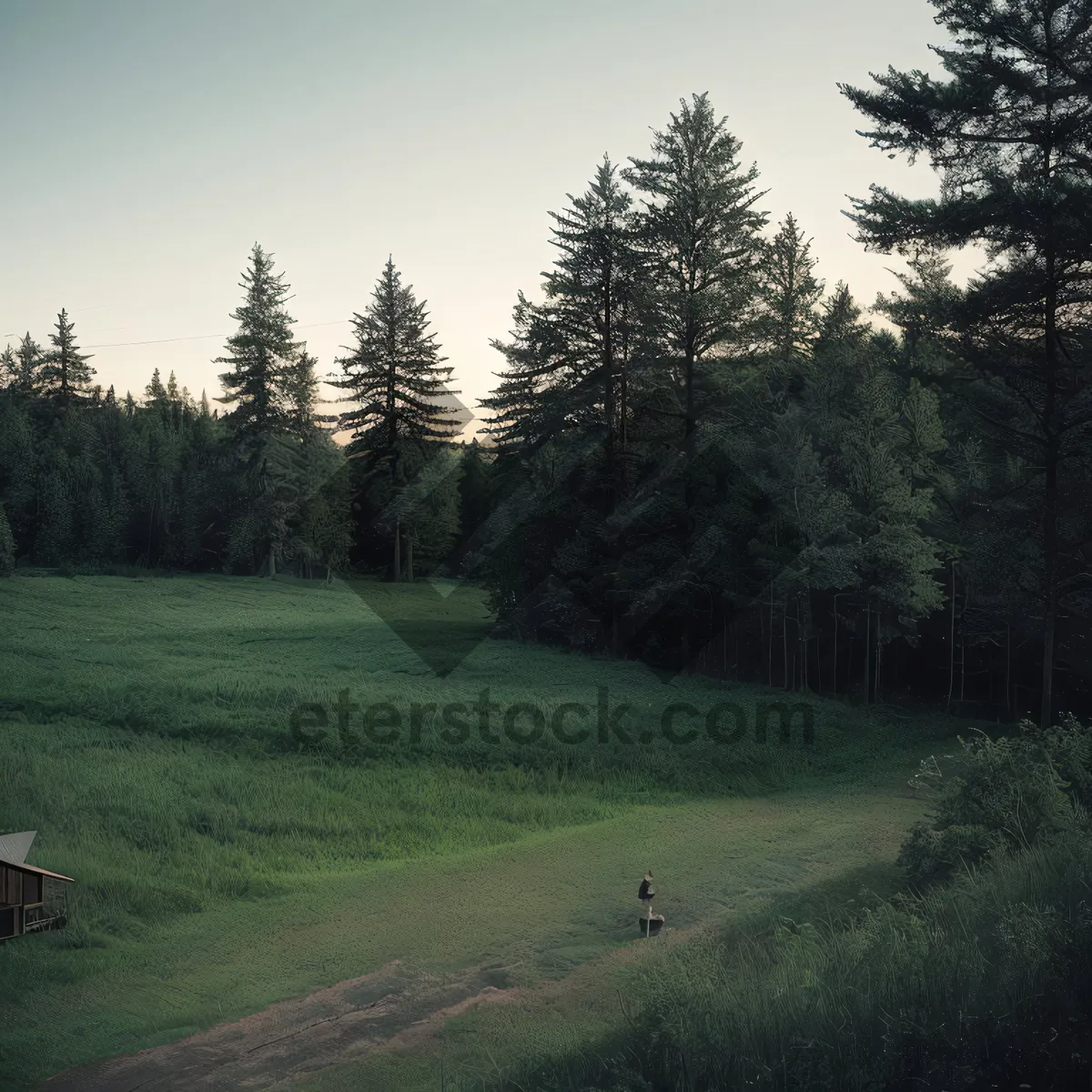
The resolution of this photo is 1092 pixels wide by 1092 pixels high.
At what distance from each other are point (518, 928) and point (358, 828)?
464cm

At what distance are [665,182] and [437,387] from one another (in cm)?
2705

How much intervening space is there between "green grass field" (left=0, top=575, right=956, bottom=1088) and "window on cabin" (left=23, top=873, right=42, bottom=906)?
1.40 metres

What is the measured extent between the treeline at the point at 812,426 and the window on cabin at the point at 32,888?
17587 mm

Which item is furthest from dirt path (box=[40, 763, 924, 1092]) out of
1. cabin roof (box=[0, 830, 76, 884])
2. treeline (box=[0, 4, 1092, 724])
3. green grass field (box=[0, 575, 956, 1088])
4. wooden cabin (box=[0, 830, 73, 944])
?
treeline (box=[0, 4, 1092, 724])

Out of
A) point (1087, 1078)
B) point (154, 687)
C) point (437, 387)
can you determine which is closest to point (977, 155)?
point (1087, 1078)

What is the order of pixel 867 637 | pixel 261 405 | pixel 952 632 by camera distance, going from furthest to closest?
pixel 261 405 → pixel 952 632 → pixel 867 637

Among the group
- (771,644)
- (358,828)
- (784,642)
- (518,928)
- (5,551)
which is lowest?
(518,928)

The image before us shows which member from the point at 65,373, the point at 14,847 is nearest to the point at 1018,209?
the point at 14,847

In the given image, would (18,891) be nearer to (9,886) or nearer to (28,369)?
(9,886)

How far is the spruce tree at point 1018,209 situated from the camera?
1684 cm

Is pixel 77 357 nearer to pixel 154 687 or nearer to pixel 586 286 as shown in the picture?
pixel 586 286

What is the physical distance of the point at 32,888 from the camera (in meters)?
7.75

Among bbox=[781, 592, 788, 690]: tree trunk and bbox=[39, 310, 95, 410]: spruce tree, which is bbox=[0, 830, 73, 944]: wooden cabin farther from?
bbox=[39, 310, 95, 410]: spruce tree

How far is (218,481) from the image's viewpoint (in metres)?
57.5
